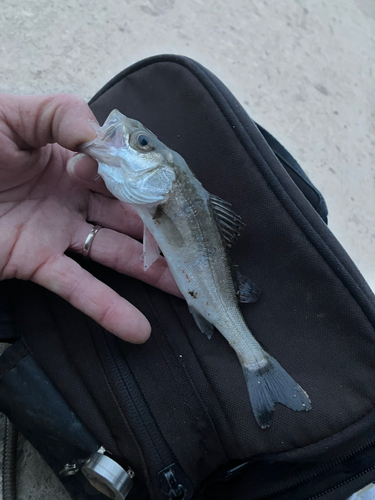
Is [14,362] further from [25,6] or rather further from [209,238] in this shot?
[25,6]

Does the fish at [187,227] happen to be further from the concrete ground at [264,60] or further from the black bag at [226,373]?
the concrete ground at [264,60]

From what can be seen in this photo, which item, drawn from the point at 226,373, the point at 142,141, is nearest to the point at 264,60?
the point at 142,141

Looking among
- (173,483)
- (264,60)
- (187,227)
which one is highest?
(264,60)

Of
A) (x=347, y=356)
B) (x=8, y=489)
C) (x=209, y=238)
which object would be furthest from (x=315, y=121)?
(x=8, y=489)

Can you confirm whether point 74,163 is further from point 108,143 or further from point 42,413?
point 42,413

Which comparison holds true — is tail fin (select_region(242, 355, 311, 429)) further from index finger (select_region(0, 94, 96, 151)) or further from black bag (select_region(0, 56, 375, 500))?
index finger (select_region(0, 94, 96, 151))

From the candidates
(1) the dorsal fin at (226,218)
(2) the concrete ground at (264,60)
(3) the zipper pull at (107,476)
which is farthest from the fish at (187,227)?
(2) the concrete ground at (264,60)
